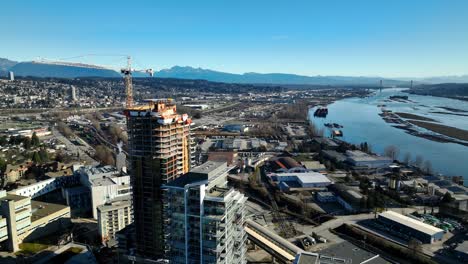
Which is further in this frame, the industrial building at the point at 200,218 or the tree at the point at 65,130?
the tree at the point at 65,130

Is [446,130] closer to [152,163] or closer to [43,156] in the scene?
[152,163]

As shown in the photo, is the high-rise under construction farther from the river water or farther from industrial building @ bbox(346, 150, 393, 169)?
the river water

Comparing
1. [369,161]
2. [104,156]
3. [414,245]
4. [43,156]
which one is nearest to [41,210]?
[43,156]

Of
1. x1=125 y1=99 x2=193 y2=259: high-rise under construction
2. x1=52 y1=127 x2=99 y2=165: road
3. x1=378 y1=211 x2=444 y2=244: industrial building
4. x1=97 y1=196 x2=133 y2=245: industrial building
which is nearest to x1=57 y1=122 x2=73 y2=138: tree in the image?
x1=52 y1=127 x2=99 y2=165: road

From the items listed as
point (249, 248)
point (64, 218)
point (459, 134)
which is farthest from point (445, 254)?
point (459, 134)

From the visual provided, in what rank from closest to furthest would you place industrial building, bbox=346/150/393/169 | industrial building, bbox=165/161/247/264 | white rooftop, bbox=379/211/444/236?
industrial building, bbox=165/161/247/264 → white rooftop, bbox=379/211/444/236 → industrial building, bbox=346/150/393/169

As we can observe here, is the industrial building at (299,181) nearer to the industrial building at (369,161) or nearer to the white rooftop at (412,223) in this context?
the industrial building at (369,161)

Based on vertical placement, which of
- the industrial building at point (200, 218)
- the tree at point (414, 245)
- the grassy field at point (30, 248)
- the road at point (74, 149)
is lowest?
the grassy field at point (30, 248)

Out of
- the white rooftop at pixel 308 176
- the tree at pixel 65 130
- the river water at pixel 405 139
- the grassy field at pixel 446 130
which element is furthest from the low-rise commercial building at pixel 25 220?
the grassy field at pixel 446 130

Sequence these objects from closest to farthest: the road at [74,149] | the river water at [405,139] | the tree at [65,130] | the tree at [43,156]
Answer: the tree at [43,156]
the road at [74,149]
the river water at [405,139]
the tree at [65,130]

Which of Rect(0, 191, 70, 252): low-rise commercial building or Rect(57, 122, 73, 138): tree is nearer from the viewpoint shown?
Rect(0, 191, 70, 252): low-rise commercial building
